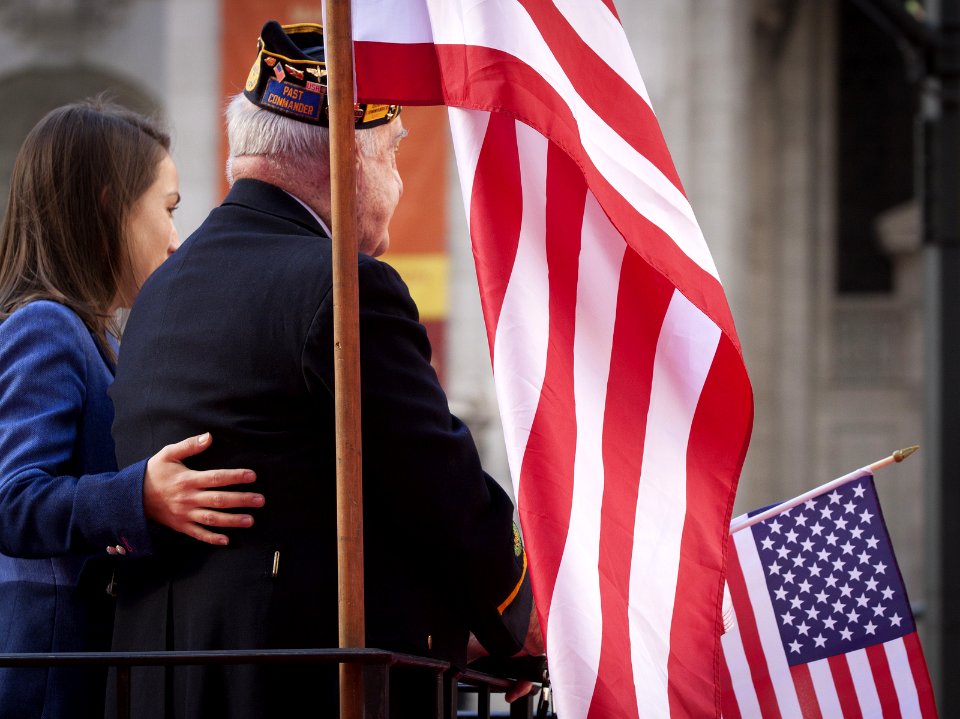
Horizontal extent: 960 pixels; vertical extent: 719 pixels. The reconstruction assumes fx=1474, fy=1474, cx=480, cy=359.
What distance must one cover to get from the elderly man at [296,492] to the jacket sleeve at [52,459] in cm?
11

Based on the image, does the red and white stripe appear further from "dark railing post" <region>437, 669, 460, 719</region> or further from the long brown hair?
the long brown hair

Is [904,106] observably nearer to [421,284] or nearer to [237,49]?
[421,284]

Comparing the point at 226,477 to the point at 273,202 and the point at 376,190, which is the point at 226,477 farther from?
the point at 376,190

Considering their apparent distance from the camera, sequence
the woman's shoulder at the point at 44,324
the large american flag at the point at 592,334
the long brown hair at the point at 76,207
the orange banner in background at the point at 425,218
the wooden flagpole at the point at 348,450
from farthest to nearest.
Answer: the orange banner in background at the point at 425,218
the long brown hair at the point at 76,207
the woman's shoulder at the point at 44,324
the large american flag at the point at 592,334
the wooden flagpole at the point at 348,450

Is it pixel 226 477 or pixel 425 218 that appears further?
pixel 425 218

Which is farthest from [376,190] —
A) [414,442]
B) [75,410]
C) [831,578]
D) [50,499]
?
[831,578]

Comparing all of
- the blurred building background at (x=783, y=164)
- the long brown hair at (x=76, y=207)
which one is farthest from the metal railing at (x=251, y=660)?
the blurred building background at (x=783, y=164)

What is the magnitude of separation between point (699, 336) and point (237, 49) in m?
13.5

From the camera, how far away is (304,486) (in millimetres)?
2639

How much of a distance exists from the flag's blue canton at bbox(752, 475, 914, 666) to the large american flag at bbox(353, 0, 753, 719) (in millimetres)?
887

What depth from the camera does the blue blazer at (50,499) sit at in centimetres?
278

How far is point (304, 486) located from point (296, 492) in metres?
0.02

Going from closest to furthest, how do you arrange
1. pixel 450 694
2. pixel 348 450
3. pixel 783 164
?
pixel 348 450 < pixel 450 694 < pixel 783 164

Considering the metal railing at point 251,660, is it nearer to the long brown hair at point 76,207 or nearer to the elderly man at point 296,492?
the elderly man at point 296,492
